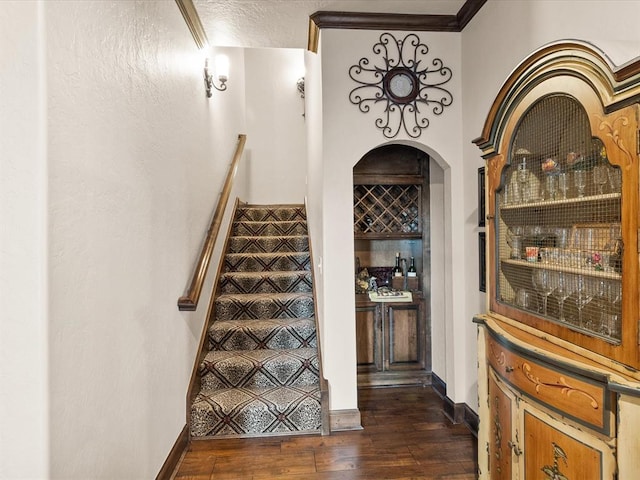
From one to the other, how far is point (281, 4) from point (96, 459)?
105 inches

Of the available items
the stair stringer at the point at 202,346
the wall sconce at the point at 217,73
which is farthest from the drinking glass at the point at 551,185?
the wall sconce at the point at 217,73

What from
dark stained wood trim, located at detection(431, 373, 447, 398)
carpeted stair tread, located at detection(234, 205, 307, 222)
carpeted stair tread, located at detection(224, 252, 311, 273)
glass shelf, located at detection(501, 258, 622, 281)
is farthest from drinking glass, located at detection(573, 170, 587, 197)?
carpeted stair tread, located at detection(234, 205, 307, 222)

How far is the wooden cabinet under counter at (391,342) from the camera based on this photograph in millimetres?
3463

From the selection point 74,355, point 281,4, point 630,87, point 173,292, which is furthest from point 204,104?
point 630,87

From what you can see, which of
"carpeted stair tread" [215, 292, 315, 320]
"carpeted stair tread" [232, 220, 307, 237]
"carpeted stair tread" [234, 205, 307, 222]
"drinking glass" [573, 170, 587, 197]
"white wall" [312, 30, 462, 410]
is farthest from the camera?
"carpeted stair tread" [234, 205, 307, 222]

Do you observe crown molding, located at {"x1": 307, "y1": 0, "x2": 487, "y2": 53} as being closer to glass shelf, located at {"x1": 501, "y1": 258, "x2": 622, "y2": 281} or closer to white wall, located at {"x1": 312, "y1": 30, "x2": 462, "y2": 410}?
white wall, located at {"x1": 312, "y1": 30, "x2": 462, "y2": 410}

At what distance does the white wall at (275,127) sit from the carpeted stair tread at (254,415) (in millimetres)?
3526

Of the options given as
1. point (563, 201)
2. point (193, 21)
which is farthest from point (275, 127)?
point (563, 201)

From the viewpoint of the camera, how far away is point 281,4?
102 inches

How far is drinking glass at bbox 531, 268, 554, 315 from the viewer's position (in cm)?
156

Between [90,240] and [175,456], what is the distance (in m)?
1.57

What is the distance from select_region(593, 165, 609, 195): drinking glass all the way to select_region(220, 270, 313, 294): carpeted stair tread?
8.91ft

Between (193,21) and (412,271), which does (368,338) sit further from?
(193,21)

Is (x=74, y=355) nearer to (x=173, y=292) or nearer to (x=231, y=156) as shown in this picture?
(x=173, y=292)
